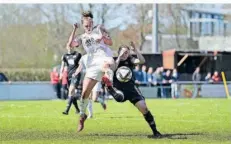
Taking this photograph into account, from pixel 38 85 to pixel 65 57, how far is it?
16.2 metres

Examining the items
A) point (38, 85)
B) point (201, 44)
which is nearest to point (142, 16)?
point (201, 44)

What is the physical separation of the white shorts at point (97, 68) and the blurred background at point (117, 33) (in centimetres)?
2834

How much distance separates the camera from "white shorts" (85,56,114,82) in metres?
13.1

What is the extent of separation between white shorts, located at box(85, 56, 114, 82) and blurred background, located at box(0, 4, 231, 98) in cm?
2834

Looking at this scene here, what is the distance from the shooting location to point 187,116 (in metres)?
18.4

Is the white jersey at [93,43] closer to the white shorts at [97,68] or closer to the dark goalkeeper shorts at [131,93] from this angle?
the white shorts at [97,68]

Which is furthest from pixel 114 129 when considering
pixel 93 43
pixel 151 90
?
pixel 151 90

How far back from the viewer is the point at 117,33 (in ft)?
182

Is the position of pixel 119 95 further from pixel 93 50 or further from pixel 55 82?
pixel 55 82

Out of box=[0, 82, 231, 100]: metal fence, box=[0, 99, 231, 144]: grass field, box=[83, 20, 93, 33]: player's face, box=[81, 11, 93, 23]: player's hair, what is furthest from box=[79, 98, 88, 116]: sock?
box=[0, 82, 231, 100]: metal fence

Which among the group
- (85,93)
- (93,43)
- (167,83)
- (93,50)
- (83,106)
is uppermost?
(93,43)

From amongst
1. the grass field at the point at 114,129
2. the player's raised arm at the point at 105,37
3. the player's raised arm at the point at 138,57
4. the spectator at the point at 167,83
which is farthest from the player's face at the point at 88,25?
the spectator at the point at 167,83

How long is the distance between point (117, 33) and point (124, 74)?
42470 mm

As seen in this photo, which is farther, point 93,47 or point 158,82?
point 158,82
